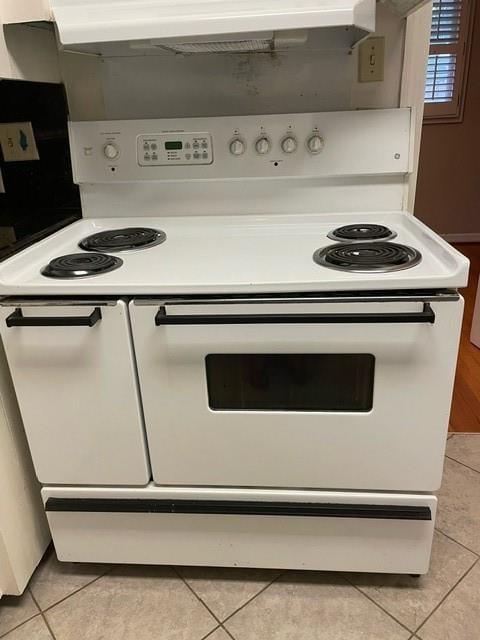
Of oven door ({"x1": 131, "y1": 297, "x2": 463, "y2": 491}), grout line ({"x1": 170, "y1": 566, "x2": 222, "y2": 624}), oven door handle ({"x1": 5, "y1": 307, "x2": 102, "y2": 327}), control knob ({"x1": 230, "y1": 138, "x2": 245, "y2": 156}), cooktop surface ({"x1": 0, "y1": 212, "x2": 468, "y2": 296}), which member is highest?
control knob ({"x1": 230, "y1": 138, "x2": 245, "y2": 156})

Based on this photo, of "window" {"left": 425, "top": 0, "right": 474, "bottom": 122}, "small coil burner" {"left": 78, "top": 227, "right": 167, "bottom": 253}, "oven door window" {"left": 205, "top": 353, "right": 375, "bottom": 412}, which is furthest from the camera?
"window" {"left": 425, "top": 0, "right": 474, "bottom": 122}

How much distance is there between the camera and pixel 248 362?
1078 mm

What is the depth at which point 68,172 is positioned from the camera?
1.47 metres

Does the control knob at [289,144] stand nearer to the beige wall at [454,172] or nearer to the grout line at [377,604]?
the grout line at [377,604]

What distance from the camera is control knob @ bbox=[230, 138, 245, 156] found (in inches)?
54.2

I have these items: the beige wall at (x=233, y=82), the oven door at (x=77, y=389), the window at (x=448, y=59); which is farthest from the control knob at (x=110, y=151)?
the window at (x=448, y=59)

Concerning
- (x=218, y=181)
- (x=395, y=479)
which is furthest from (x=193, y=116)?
(x=395, y=479)

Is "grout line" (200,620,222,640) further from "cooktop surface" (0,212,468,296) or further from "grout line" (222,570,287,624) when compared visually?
"cooktop surface" (0,212,468,296)

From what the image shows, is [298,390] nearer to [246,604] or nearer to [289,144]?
[246,604]

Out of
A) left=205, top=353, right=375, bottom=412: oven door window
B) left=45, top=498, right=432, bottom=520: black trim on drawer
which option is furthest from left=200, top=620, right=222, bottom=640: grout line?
left=205, top=353, right=375, bottom=412: oven door window

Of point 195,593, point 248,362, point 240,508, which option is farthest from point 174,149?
point 195,593

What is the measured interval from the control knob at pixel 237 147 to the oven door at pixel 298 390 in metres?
0.57

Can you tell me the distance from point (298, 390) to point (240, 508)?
0.32 metres

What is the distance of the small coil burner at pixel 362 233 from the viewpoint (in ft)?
4.10
